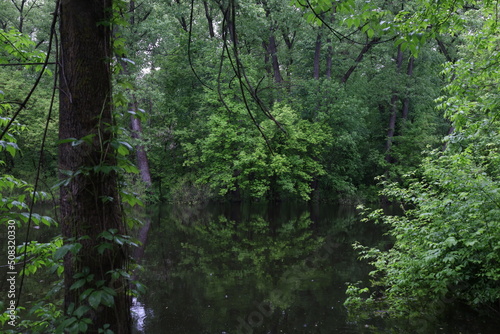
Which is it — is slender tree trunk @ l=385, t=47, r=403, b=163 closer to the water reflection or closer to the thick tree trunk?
the water reflection

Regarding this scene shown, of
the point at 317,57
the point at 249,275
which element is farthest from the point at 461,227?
the point at 317,57

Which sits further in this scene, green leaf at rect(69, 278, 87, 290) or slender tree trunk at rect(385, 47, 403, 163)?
slender tree trunk at rect(385, 47, 403, 163)

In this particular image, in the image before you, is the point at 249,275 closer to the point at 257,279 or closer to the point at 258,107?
the point at 257,279

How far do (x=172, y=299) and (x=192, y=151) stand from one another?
13320mm

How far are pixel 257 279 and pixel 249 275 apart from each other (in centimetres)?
29

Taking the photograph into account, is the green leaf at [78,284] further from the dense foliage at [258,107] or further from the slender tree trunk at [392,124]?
the slender tree trunk at [392,124]

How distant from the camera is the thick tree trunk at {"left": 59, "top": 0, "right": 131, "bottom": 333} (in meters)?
1.57

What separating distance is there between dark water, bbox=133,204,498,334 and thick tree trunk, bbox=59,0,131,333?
3.94 metres

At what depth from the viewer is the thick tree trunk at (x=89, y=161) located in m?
1.57

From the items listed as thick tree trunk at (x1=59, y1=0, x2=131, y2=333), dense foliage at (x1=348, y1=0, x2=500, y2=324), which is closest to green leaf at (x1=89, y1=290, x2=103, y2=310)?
thick tree trunk at (x1=59, y1=0, x2=131, y2=333)

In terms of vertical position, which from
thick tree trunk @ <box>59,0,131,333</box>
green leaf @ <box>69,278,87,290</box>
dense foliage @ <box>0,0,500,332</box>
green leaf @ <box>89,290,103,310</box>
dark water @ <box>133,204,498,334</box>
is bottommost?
dark water @ <box>133,204,498,334</box>

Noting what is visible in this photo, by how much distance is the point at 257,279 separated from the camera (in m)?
7.29

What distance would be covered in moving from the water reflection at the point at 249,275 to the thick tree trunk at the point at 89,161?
3.95 meters

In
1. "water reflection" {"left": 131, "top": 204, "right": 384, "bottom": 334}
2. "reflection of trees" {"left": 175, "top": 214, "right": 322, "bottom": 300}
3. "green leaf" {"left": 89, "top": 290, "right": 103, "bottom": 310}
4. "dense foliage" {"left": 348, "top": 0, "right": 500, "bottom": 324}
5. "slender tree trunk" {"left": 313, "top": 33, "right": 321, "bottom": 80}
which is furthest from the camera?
"slender tree trunk" {"left": 313, "top": 33, "right": 321, "bottom": 80}
